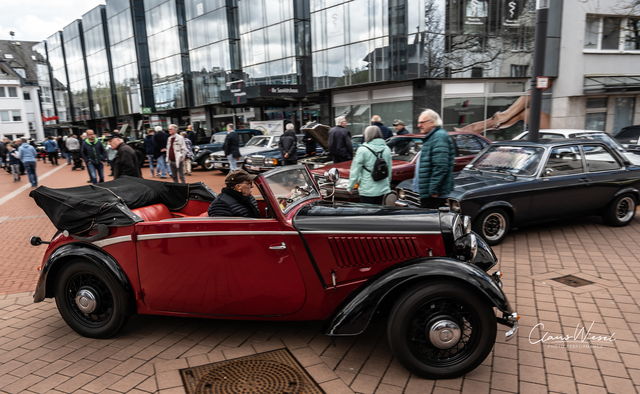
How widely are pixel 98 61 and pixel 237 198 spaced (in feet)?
158

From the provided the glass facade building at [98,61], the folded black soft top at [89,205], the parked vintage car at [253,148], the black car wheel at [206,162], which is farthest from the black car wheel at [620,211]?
the glass facade building at [98,61]

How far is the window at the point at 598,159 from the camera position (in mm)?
6414

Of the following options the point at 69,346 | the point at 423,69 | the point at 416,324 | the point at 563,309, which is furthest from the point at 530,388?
the point at 423,69

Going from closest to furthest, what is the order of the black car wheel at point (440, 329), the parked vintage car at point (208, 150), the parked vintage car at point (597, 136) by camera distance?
the black car wheel at point (440, 329), the parked vintage car at point (597, 136), the parked vintage car at point (208, 150)

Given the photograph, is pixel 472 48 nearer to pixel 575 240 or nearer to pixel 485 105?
pixel 485 105

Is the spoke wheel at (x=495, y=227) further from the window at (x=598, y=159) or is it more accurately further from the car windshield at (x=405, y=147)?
the car windshield at (x=405, y=147)

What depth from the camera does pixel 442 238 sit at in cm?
314

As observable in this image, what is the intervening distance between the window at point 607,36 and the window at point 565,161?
1446 centimetres

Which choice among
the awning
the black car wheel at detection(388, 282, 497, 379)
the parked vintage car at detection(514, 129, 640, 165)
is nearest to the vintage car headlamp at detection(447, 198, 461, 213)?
the black car wheel at detection(388, 282, 497, 379)

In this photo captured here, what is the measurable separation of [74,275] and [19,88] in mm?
70746

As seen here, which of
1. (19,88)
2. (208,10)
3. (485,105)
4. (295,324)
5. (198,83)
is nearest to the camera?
(295,324)

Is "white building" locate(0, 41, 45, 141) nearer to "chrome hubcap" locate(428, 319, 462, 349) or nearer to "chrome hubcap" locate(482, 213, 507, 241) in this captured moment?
"chrome hubcap" locate(482, 213, 507, 241)

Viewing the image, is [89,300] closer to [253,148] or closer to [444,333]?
[444,333]

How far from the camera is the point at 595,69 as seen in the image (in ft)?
56.8
